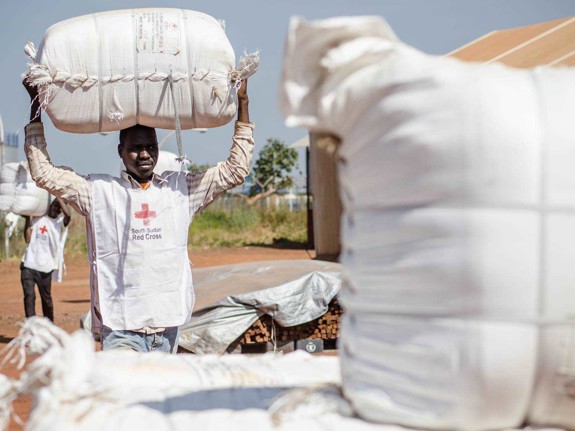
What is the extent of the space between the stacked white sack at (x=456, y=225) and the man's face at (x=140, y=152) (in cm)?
239

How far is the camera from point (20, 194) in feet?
34.4

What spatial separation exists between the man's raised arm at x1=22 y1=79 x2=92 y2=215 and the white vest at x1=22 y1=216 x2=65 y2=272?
5.78 meters

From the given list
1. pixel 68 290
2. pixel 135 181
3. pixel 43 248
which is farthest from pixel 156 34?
pixel 68 290

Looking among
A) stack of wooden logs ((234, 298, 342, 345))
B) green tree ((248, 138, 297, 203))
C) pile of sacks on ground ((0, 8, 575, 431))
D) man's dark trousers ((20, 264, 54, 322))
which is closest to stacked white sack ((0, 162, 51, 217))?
man's dark trousers ((20, 264, 54, 322))

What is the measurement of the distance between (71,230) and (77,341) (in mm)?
21843

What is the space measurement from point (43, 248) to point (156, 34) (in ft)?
20.2

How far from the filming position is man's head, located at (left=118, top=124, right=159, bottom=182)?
4227mm

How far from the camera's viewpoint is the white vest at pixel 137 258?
4098 mm

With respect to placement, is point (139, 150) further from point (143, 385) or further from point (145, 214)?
point (143, 385)

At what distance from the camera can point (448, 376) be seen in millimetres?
1793

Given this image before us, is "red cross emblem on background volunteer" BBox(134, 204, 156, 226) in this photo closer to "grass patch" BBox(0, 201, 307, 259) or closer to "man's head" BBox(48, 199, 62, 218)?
"man's head" BBox(48, 199, 62, 218)

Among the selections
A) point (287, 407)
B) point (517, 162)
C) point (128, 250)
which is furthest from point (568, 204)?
point (128, 250)

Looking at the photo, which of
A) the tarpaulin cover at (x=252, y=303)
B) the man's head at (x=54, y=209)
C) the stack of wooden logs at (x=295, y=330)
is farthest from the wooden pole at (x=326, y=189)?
the man's head at (x=54, y=209)

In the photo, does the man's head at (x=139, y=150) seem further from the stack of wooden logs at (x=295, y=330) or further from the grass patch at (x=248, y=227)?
the grass patch at (x=248, y=227)
